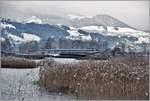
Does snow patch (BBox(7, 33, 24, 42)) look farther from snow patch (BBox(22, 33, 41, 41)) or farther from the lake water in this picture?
the lake water

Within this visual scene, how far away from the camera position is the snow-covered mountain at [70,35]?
3.90 metres

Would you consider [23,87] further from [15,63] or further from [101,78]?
[101,78]

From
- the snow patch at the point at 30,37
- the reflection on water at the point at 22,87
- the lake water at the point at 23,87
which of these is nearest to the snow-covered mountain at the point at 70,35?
the snow patch at the point at 30,37

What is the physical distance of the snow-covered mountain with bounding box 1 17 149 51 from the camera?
3.90 meters

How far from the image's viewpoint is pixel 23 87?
4602mm

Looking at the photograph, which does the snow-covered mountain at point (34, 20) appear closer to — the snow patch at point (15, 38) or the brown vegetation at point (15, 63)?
the snow patch at point (15, 38)

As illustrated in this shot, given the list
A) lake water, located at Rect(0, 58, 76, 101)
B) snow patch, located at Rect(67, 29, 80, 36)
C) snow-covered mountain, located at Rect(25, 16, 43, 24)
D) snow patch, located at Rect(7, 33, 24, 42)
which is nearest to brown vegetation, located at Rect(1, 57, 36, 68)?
lake water, located at Rect(0, 58, 76, 101)

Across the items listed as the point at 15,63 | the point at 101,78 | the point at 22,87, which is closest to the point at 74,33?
the point at 15,63

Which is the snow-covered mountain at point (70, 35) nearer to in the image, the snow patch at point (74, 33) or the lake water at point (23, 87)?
the snow patch at point (74, 33)

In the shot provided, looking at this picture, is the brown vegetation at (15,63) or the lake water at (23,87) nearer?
the brown vegetation at (15,63)

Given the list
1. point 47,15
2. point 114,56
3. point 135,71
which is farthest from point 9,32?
point 135,71

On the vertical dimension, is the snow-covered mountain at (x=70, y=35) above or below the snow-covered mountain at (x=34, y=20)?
below

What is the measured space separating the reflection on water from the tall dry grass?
15 cm

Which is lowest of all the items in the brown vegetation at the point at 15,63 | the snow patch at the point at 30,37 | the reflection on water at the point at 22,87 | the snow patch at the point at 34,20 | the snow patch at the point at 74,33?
the reflection on water at the point at 22,87
